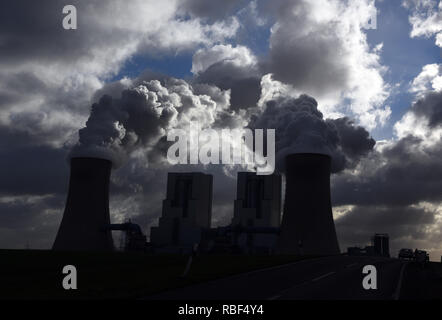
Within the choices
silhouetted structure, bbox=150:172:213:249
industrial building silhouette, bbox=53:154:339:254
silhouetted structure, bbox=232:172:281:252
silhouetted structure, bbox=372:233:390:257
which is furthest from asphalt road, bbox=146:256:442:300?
silhouetted structure, bbox=372:233:390:257

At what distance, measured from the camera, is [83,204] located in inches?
2179

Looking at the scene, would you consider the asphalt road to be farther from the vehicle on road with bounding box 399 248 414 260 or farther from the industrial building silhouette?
the vehicle on road with bounding box 399 248 414 260

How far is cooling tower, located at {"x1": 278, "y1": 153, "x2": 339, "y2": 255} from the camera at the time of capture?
165 ft

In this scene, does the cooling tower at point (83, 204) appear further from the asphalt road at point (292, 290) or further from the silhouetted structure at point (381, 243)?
the silhouetted structure at point (381, 243)

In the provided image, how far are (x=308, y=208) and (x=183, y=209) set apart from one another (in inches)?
2103

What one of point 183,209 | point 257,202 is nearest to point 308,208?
point 257,202

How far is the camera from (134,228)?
80.3m

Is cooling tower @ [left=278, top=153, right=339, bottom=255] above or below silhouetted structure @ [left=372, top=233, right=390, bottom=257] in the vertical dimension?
above

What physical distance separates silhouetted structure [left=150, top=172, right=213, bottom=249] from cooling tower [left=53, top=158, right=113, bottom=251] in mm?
40693

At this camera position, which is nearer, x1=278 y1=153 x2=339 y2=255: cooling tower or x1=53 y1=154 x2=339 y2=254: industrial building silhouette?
x1=278 y1=153 x2=339 y2=255: cooling tower

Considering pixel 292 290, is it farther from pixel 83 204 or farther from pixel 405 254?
pixel 83 204

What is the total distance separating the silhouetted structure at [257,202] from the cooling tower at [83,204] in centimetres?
4490
